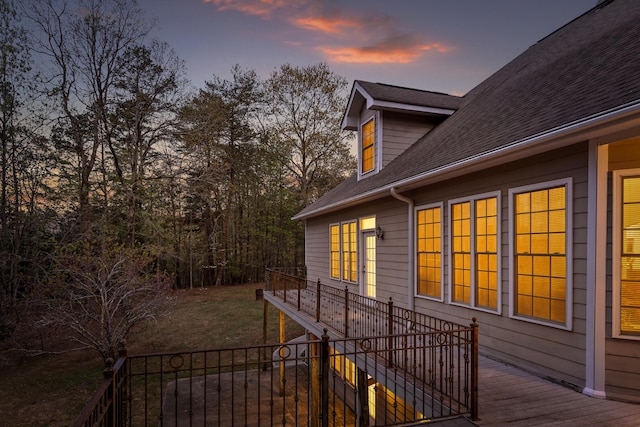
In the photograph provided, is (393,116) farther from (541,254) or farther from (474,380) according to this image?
(474,380)

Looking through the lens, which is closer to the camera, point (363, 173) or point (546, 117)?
point (546, 117)

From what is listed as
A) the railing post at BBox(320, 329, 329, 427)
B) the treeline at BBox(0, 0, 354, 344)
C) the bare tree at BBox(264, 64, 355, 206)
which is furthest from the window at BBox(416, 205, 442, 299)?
the bare tree at BBox(264, 64, 355, 206)

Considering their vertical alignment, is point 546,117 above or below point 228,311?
above

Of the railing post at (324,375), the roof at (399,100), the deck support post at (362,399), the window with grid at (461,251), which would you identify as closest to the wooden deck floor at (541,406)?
the deck support post at (362,399)

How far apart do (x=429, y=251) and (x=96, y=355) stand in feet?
38.3

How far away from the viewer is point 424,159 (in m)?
7.99

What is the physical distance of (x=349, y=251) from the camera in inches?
440

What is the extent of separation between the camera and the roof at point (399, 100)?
391 inches

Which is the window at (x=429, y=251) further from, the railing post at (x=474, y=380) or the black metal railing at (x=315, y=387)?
the railing post at (x=474, y=380)

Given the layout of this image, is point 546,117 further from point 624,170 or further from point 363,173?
point 363,173

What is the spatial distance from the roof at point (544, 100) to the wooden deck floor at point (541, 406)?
9.88 ft

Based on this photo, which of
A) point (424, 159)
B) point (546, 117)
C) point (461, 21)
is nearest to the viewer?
point (546, 117)

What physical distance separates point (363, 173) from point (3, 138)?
11449 mm

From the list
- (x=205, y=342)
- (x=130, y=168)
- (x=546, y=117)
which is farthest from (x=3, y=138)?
(x=546, y=117)
